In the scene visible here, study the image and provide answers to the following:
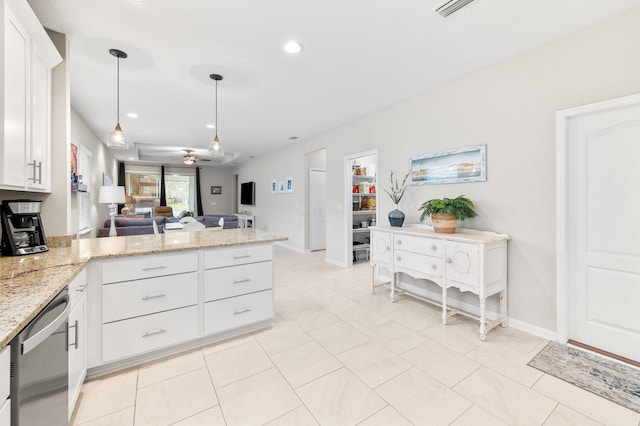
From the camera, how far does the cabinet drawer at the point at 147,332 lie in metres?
1.92

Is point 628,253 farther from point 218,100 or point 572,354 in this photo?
point 218,100

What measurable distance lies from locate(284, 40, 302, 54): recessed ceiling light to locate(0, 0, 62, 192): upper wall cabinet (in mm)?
1663

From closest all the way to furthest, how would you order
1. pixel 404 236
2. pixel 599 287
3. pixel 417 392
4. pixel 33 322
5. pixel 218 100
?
pixel 33 322
pixel 417 392
pixel 599 287
pixel 404 236
pixel 218 100

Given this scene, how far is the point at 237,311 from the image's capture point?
2.43 metres

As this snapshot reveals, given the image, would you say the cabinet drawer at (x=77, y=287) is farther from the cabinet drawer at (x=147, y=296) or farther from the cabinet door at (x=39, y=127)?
the cabinet door at (x=39, y=127)

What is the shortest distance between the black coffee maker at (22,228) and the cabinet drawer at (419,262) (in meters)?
3.19

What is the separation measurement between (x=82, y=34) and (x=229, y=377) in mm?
2958

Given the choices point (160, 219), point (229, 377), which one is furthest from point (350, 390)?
point (160, 219)

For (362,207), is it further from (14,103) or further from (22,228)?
(14,103)

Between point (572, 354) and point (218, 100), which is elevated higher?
point (218, 100)

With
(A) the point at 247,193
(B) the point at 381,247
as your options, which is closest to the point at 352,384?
(B) the point at 381,247

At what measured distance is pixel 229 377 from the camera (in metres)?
1.93

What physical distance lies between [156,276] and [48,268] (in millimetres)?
617

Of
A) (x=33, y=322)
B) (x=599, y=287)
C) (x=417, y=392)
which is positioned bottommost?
(x=417, y=392)
